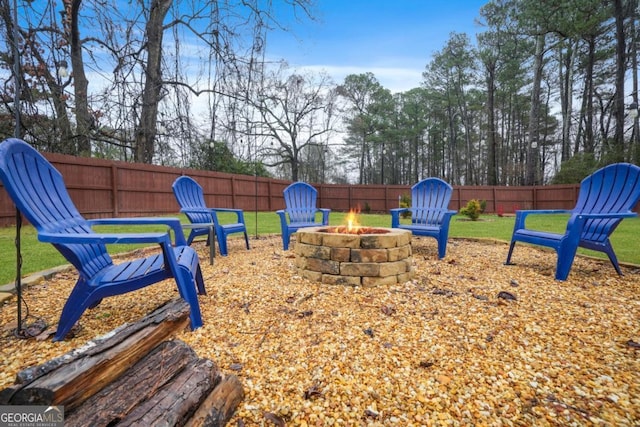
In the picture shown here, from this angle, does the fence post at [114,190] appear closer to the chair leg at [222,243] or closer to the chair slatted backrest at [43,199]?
the chair leg at [222,243]

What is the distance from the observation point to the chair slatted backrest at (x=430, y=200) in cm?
406

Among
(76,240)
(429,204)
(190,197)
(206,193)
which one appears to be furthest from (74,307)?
(206,193)

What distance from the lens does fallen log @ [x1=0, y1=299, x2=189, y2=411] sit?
70 centimetres

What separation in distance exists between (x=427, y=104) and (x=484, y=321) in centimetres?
2230

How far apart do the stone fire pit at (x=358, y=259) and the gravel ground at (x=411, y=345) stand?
91 millimetres

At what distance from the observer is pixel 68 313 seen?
154cm

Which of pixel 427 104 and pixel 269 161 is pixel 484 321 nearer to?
pixel 269 161

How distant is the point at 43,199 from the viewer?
5.15 ft

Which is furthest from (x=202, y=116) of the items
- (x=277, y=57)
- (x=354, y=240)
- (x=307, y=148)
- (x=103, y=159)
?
(x=307, y=148)

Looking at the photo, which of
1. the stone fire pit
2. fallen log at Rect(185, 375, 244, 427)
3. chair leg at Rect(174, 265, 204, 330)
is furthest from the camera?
the stone fire pit

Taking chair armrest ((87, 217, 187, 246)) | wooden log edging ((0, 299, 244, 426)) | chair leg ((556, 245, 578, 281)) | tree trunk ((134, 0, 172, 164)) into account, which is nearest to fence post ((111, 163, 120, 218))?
tree trunk ((134, 0, 172, 164))

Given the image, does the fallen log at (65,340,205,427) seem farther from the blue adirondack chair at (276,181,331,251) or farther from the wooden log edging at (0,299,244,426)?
the blue adirondack chair at (276,181,331,251)

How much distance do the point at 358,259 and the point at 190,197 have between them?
247 cm

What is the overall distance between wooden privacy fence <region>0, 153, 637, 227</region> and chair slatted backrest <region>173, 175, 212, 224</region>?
73 centimetres
